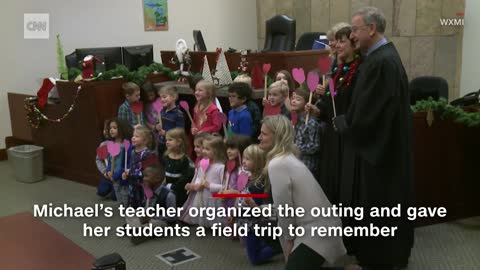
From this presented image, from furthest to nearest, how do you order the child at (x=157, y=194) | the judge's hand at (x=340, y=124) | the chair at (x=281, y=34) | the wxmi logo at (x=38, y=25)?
the chair at (x=281, y=34)
the wxmi logo at (x=38, y=25)
the child at (x=157, y=194)
the judge's hand at (x=340, y=124)

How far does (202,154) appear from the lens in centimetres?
378

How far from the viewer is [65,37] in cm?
699

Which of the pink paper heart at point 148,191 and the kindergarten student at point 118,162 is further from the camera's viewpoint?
the kindergarten student at point 118,162

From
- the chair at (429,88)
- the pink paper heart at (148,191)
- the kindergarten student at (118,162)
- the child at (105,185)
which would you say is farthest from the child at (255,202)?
the chair at (429,88)

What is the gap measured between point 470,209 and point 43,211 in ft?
11.6

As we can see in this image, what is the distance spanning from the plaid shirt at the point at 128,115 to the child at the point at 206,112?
737mm

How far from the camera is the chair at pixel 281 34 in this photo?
643cm

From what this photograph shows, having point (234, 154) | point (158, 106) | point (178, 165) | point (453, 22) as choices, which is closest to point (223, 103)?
point (158, 106)

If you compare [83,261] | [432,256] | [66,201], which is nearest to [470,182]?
[432,256]

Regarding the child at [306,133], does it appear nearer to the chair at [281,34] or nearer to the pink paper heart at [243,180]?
the pink paper heart at [243,180]

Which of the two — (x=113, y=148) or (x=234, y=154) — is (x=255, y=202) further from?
(x=113, y=148)

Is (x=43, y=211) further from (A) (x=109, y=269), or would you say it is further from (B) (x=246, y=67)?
(A) (x=109, y=269)

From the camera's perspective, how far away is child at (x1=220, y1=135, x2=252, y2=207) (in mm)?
3547

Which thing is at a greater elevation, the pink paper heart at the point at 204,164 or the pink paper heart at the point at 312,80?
the pink paper heart at the point at 312,80
